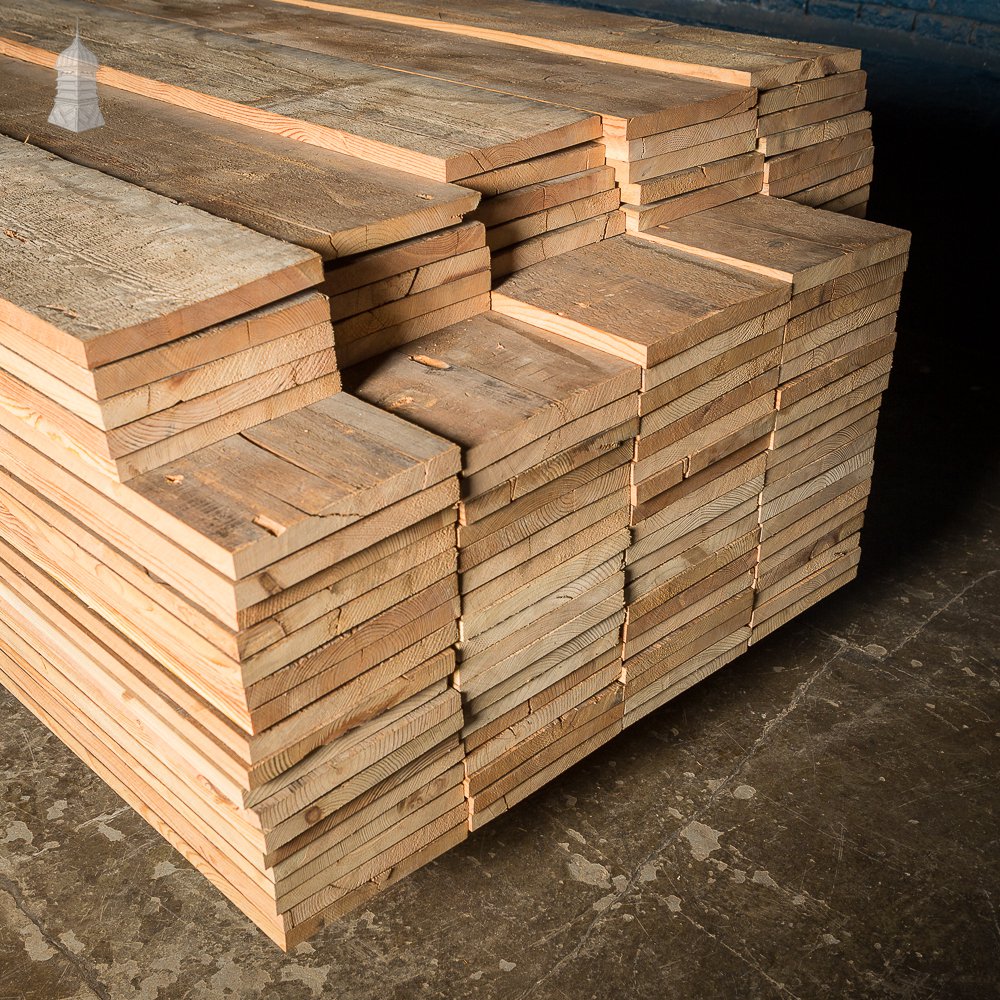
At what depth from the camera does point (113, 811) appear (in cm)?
363

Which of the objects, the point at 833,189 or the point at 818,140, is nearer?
the point at 818,140

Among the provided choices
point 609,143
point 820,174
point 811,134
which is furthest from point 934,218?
point 609,143

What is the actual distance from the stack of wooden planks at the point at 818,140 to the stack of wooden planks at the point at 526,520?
3.91 feet

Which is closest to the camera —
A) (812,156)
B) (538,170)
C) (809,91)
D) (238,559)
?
(238,559)

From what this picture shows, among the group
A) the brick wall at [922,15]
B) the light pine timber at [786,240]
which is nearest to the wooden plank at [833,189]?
the light pine timber at [786,240]

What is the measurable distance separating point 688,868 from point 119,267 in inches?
87.6

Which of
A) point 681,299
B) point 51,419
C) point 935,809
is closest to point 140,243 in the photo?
point 51,419

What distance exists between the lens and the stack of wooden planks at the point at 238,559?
2.26 m

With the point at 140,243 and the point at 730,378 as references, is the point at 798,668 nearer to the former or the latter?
the point at 730,378

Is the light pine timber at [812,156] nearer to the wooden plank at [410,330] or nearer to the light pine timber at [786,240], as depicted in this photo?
the light pine timber at [786,240]

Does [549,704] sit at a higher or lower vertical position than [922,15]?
lower

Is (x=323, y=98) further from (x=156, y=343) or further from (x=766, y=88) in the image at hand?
(x=156, y=343)

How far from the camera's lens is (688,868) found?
3.40m

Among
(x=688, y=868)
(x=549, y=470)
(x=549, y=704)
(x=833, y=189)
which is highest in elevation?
(x=833, y=189)
